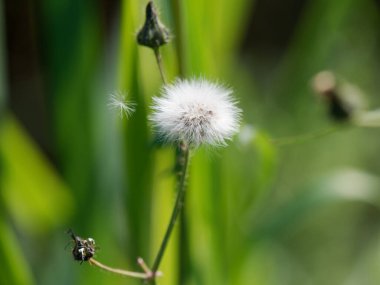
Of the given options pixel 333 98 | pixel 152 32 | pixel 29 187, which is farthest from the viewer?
pixel 29 187

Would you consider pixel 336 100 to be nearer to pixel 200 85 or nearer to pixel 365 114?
pixel 365 114

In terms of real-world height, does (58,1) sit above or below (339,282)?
above

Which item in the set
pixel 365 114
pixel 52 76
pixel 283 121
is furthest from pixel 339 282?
pixel 52 76

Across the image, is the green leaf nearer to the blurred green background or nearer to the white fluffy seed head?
the blurred green background

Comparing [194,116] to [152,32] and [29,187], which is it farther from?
[29,187]

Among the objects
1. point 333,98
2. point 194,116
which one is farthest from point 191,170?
point 194,116

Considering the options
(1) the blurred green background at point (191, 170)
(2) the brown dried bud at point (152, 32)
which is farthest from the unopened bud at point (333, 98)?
(2) the brown dried bud at point (152, 32)
